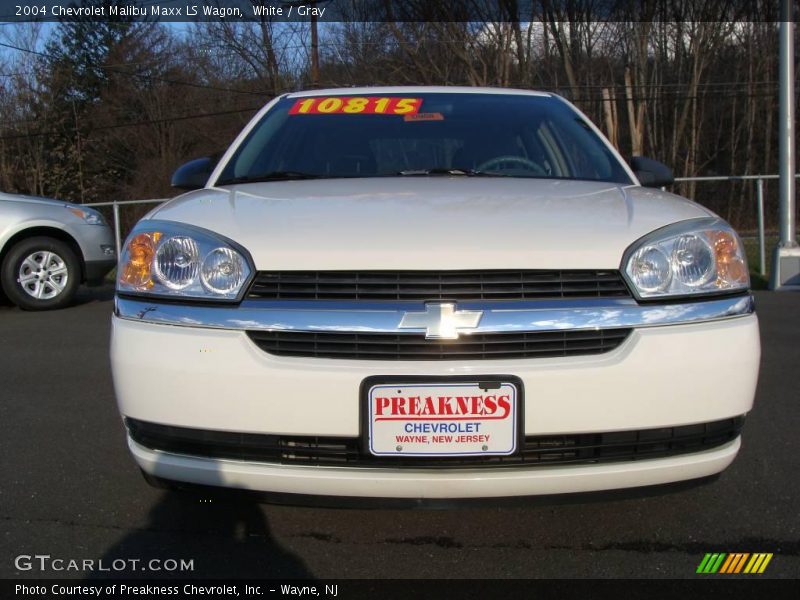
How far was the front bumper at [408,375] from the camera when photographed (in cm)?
189

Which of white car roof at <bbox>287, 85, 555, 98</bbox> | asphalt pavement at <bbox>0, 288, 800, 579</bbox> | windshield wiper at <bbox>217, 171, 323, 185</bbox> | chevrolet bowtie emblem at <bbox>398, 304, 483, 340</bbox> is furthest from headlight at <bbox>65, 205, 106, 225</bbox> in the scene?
chevrolet bowtie emblem at <bbox>398, 304, 483, 340</bbox>

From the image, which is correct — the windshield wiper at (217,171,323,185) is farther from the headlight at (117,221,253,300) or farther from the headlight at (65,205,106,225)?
the headlight at (65,205,106,225)

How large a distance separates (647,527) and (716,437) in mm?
535

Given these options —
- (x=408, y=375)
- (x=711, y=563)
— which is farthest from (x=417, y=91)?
(x=711, y=563)

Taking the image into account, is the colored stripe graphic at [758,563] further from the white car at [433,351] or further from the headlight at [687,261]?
the headlight at [687,261]

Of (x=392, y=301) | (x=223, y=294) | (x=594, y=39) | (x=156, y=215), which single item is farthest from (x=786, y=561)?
(x=594, y=39)

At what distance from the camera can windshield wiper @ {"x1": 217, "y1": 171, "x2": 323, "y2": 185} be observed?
2953 millimetres

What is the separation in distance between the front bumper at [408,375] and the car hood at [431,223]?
26 centimetres

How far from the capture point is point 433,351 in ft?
6.26

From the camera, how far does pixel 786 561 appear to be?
7.25 ft

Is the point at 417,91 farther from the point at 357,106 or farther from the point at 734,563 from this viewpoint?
the point at 734,563

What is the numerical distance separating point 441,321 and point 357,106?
185 centimetres

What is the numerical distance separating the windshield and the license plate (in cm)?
135

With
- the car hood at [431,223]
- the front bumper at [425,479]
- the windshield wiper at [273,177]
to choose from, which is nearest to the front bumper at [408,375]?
the front bumper at [425,479]
